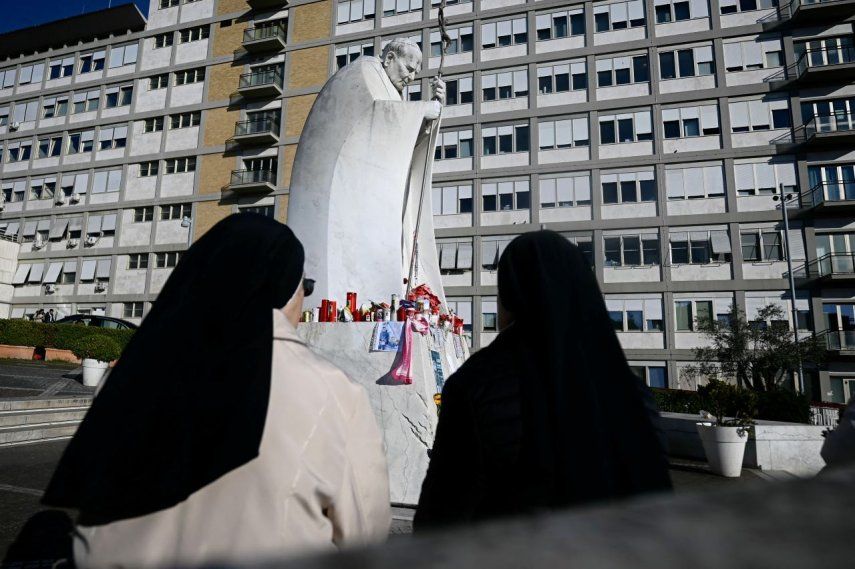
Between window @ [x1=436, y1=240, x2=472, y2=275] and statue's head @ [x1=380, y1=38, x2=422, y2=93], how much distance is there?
21.3 m

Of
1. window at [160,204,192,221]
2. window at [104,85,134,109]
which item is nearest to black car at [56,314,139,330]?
window at [160,204,192,221]

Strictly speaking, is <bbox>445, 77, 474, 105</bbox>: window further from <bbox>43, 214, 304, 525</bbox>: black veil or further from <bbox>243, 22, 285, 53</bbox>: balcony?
<bbox>43, 214, 304, 525</bbox>: black veil

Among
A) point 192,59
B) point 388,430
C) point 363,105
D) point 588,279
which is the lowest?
point 388,430

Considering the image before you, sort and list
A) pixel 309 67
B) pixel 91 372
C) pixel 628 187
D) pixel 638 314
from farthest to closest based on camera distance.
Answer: pixel 309 67, pixel 628 187, pixel 638 314, pixel 91 372

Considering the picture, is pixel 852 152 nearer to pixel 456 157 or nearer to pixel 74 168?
pixel 456 157

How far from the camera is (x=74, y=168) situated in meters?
39.6

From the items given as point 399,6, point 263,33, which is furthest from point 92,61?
point 399,6

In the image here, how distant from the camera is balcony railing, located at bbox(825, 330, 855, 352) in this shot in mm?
24492

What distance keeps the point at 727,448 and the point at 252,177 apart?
1285 inches

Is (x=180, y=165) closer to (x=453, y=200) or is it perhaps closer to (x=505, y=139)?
(x=453, y=200)

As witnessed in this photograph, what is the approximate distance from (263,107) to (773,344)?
32.4 m

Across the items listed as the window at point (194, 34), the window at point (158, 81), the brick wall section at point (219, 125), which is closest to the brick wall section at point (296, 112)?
the brick wall section at point (219, 125)

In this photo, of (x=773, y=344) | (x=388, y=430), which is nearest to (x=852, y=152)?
(x=773, y=344)

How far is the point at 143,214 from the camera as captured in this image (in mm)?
37219
